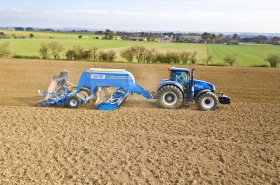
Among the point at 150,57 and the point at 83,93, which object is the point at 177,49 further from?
the point at 83,93

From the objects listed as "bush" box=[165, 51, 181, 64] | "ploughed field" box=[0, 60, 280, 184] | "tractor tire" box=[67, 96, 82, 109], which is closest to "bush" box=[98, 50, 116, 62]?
"bush" box=[165, 51, 181, 64]

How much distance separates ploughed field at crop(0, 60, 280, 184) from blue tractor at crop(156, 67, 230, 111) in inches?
15.7

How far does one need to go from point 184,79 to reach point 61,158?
651cm

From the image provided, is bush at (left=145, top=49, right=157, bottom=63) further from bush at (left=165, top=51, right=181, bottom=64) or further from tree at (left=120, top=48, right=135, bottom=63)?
tree at (left=120, top=48, right=135, bottom=63)

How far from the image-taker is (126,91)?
565 inches

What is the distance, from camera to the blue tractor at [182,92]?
14070 millimetres

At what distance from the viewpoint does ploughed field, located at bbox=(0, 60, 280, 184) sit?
27.9 ft

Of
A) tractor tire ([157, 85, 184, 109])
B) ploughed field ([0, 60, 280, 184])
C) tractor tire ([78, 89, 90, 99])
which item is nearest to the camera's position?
ploughed field ([0, 60, 280, 184])

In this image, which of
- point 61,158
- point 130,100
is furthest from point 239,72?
point 61,158

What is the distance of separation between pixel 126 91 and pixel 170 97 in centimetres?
171

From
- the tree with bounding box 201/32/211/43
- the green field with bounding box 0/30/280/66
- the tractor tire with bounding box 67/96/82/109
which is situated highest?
the tree with bounding box 201/32/211/43

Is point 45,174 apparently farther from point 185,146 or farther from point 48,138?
point 185,146

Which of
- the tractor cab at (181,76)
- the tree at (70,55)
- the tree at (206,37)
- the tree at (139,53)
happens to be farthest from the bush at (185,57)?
the tree at (206,37)

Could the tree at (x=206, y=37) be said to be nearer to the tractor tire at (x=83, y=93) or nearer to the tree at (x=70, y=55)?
the tree at (x=70, y=55)
